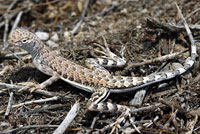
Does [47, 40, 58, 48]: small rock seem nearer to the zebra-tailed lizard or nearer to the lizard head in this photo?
the zebra-tailed lizard

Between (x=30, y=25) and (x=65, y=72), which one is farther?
(x=30, y=25)

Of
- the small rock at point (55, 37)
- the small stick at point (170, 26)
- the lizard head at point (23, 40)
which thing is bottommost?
the lizard head at point (23, 40)

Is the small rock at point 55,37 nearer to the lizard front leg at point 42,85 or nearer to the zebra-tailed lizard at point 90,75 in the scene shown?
the zebra-tailed lizard at point 90,75

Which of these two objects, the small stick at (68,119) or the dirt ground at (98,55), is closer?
the small stick at (68,119)

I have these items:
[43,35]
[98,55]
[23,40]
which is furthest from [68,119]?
[43,35]

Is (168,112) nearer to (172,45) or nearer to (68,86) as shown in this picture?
(172,45)

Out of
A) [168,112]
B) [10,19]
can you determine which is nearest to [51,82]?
[168,112]

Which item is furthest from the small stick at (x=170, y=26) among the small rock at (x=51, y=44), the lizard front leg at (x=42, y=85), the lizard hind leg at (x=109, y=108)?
the small rock at (x=51, y=44)

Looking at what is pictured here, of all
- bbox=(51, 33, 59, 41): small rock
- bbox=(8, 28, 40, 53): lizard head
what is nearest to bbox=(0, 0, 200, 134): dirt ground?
bbox=(51, 33, 59, 41): small rock
